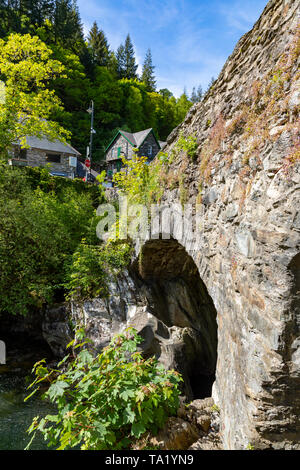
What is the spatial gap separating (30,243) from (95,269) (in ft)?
8.82

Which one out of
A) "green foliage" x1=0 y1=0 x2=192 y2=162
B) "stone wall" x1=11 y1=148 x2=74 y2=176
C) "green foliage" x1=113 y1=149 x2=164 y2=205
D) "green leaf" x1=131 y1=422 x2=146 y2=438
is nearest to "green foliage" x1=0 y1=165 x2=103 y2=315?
"green foliage" x1=113 y1=149 x2=164 y2=205

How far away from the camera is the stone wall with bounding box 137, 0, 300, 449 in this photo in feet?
7.08

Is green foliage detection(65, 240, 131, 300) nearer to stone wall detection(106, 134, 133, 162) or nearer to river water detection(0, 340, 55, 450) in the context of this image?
river water detection(0, 340, 55, 450)

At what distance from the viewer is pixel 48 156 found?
21.0 metres

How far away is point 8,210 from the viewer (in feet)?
26.5

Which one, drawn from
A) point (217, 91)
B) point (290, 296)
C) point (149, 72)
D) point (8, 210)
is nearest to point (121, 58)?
point (149, 72)

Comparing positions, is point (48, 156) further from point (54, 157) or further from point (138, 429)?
point (138, 429)

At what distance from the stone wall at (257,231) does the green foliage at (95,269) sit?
11.7 ft

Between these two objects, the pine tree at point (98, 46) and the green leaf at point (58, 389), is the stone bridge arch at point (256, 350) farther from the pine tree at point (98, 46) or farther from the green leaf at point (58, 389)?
the pine tree at point (98, 46)

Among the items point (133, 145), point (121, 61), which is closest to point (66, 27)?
point (121, 61)

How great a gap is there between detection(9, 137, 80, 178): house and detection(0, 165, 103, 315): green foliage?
10.9 m

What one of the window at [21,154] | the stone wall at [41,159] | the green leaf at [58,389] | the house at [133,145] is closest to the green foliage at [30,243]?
the green leaf at [58,389]
